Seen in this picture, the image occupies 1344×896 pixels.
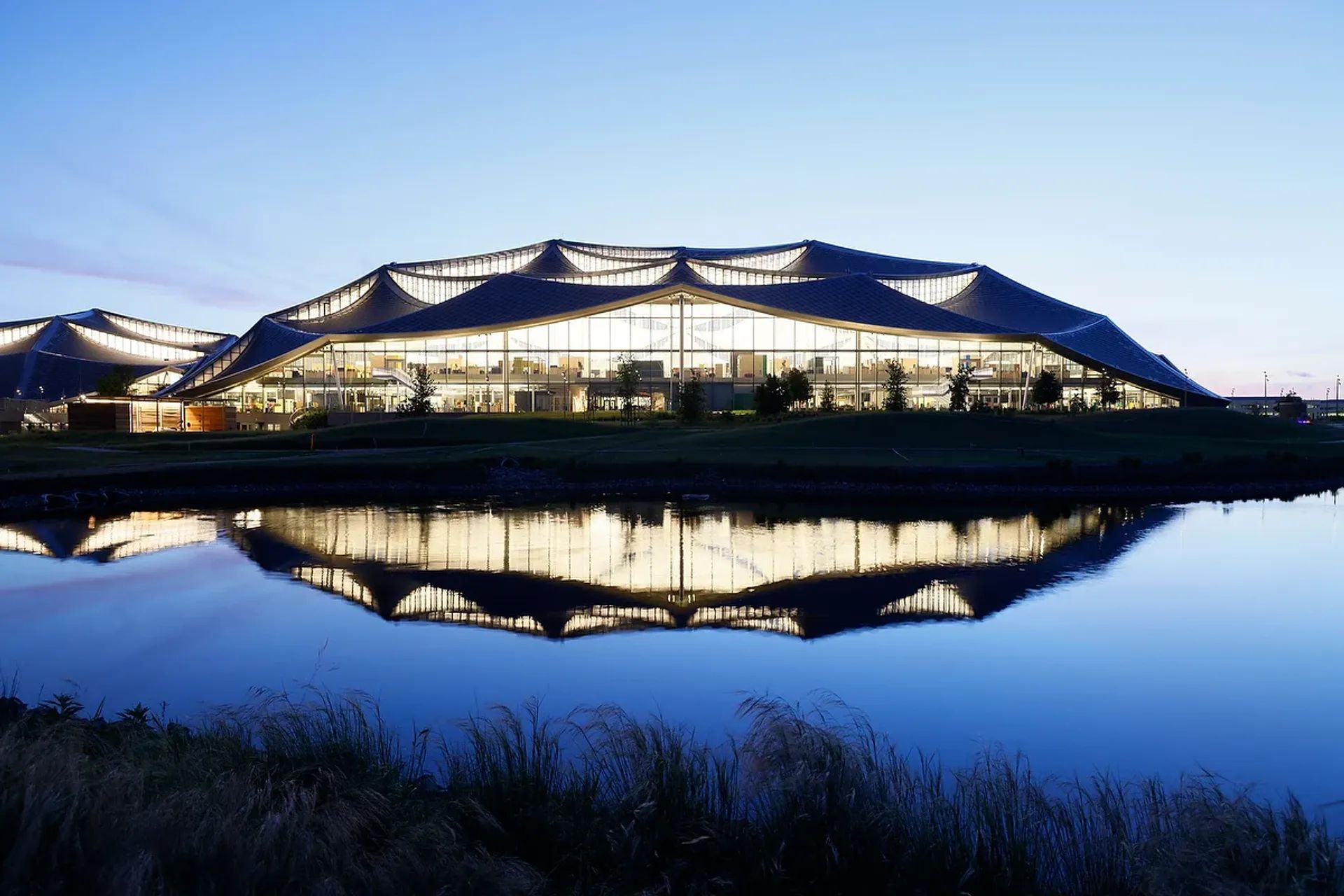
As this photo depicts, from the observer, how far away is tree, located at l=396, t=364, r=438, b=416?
6725 centimetres

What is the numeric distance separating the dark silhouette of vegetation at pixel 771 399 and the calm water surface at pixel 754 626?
31.5m

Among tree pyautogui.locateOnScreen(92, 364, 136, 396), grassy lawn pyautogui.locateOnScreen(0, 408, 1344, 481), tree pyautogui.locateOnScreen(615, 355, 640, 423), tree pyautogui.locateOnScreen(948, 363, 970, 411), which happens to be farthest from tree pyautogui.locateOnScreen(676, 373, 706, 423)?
tree pyautogui.locateOnScreen(92, 364, 136, 396)

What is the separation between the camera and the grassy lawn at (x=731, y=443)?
4206 centimetres

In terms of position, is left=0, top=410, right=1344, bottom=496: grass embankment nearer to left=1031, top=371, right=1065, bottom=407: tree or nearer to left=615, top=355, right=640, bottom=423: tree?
left=615, top=355, right=640, bottom=423: tree

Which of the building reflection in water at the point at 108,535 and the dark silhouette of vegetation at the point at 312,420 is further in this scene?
the dark silhouette of vegetation at the point at 312,420

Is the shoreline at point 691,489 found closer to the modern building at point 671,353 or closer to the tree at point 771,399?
the tree at point 771,399

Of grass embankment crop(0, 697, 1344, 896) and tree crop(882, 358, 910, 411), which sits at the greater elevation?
tree crop(882, 358, 910, 411)

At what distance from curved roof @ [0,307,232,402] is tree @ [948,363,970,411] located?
68930mm

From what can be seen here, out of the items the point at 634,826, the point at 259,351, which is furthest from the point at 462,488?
the point at 259,351

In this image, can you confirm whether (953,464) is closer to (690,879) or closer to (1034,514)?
(1034,514)

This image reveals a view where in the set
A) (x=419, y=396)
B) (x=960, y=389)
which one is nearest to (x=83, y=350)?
(x=419, y=396)

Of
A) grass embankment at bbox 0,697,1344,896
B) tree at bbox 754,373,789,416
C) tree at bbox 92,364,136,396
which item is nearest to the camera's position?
grass embankment at bbox 0,697,1344,896

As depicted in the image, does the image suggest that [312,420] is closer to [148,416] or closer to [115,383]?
[148,416]

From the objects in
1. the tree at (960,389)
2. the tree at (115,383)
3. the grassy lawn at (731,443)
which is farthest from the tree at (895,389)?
the tree at (115,383)
